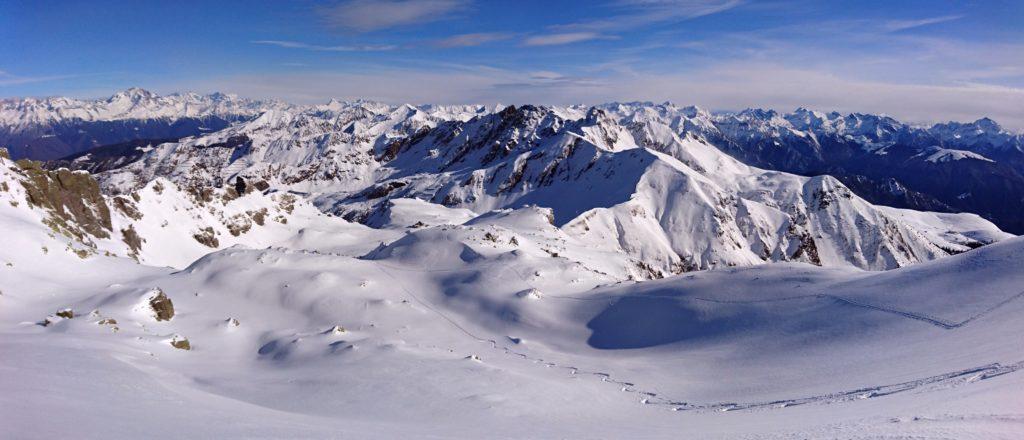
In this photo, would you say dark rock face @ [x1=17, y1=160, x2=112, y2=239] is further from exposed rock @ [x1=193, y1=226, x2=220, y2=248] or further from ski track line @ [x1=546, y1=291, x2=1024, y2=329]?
ski track line @ [x1=546, y1=291, x2=1024, y2=329]

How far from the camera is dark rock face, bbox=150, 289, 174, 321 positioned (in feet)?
110

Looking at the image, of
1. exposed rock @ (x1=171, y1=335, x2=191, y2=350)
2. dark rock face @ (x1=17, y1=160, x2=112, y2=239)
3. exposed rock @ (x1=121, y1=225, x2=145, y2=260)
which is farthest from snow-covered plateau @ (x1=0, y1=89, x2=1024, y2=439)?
exposed rock @ (x1=121, y1=225, x2=145, y2=260)

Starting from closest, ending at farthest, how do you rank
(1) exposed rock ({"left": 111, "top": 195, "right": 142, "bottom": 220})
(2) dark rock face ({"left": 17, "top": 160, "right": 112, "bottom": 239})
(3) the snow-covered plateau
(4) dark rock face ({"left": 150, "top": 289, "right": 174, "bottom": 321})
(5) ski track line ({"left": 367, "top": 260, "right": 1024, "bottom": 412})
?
(3) the snow-covered plateau
(5) ski track line ({"left": 367, "top": 260, "right": 1024, "bottom": 412})
(4) dark rock face ({"left": 150, "top": 289, "right": 174, "bottom": 321})
(2) dark rock face ({"left": 17, "top": 160, "right": 112, "bottom": 239})
(1) exposed rock ({"left": 111, "top": 195, "right": 142, "bottom": 220})

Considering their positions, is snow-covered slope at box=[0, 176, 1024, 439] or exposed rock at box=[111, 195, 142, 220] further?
exposed rock at box=[111, 195, 142, 220]

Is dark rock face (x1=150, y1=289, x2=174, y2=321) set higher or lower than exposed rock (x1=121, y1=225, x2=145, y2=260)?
higher

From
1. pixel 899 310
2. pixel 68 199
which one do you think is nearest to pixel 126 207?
pixel 68 199

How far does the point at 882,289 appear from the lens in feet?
107

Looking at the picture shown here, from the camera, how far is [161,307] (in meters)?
33.9

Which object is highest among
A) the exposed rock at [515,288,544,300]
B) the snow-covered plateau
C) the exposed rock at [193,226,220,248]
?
the snow-covered plateau

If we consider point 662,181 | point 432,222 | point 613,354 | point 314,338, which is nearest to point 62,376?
point 314,338

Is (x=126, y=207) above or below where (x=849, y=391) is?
above

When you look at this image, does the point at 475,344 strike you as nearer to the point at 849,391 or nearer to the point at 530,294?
the point at 530,294

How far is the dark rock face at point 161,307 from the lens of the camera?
33531mm

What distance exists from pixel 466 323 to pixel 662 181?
13877 centimetres
